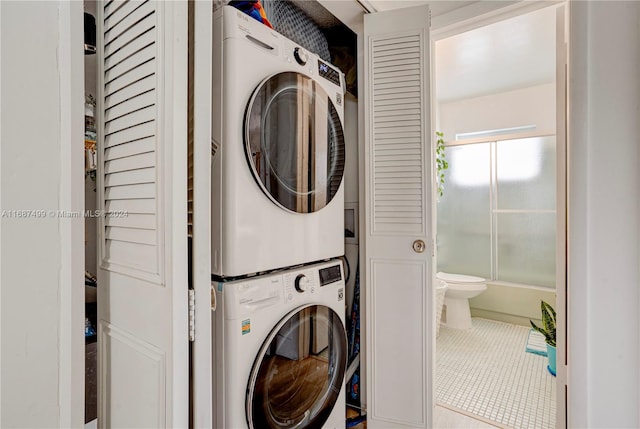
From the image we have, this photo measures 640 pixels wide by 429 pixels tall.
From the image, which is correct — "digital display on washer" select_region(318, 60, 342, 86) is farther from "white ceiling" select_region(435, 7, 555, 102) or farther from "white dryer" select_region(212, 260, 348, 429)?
"white ceiling" select_region(435, 7, 555, 102)

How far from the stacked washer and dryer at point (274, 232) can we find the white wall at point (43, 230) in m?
0.36

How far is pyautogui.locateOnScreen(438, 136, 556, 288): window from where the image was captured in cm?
303

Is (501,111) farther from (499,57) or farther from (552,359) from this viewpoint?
(552,359)

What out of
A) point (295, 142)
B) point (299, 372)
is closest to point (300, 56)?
point (295, 142)

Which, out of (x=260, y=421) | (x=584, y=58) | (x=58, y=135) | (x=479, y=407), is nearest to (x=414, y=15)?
(x=584, y=58)

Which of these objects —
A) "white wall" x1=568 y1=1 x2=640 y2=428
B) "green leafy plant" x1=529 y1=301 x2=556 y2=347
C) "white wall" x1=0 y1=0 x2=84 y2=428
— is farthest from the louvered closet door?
"green leafy plant" x1=529 y1=301 x2=556 y2=347

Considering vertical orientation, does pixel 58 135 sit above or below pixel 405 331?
above

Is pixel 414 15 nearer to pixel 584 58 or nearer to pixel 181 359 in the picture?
pixel 584 58

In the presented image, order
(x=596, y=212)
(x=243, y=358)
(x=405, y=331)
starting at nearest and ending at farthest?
(x=596, y=212), (x=243, y=358), (x=405, y=331)

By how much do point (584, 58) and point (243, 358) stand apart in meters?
1.28

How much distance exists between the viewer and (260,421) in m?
1.04

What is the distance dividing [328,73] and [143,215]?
0.96 m

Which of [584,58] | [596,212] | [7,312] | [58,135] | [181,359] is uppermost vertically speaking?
[584,58]

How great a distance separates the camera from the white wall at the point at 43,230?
707 millimetres
